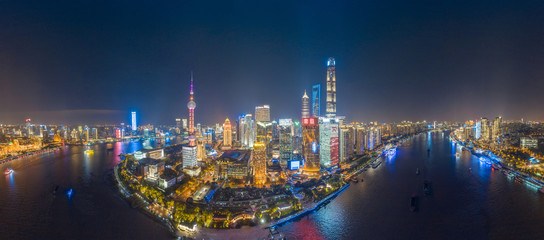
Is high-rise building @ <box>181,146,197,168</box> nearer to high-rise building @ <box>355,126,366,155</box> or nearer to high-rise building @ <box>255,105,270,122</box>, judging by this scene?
high-rise building @ <box>355,126,366,155</box>

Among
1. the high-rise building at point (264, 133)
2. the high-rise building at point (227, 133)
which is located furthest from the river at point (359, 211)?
the high-rise building at point (227, 133)

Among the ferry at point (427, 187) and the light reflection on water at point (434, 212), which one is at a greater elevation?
the ferry at point (427, 187)

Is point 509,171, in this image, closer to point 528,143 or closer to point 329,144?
point 528,143

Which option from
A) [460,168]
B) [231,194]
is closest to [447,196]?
[460,168]

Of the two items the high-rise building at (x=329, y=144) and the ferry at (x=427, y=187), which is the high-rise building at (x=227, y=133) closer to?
the high-rise building at (x=329, y=144)

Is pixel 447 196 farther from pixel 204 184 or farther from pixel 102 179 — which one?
pixel 102 179

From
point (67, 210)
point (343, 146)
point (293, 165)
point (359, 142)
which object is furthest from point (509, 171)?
point (67, 210)
